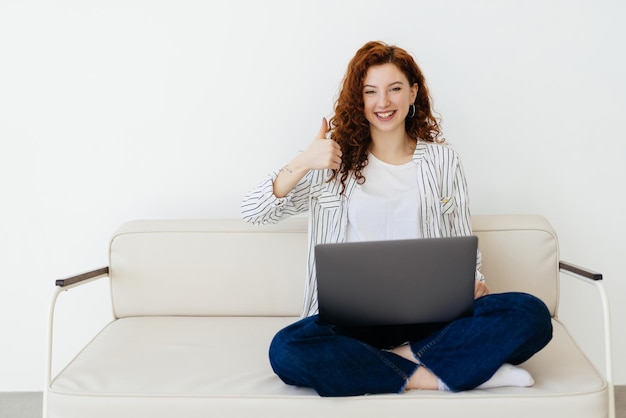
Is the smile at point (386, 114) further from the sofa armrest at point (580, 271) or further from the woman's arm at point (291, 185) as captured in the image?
the sofa armrest at point (580, 271)

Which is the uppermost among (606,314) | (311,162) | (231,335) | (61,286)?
(311,162)

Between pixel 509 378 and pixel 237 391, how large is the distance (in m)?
0.73

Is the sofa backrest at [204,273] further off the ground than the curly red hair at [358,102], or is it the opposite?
the curly red hair at [358,102]

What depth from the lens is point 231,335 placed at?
2.33 m

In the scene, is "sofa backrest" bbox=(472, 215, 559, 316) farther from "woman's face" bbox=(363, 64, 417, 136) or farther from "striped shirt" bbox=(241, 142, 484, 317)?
"woman's face" bbox=(363, 64, 417, 136)

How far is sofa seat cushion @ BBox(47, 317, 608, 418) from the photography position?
1.79 m

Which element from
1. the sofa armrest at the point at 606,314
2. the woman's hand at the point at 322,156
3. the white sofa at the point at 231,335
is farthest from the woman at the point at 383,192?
the sofa armrest at the point at 606,314

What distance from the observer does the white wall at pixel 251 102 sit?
9.17 feet

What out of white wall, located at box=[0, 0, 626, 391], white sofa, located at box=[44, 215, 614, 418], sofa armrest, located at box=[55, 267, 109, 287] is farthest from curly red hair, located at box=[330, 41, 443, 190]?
sofa armrest, located at box=[55, 267, 109, 287]

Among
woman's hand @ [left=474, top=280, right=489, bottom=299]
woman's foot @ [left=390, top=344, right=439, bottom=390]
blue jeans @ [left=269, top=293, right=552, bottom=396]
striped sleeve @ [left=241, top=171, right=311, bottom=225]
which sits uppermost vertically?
striped sleeve @ [left=241, top=171, right=311, bottom=225]

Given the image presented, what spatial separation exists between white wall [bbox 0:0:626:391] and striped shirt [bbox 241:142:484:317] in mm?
513

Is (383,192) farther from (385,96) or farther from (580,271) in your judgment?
(580,271)

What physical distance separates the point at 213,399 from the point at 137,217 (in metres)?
1.26

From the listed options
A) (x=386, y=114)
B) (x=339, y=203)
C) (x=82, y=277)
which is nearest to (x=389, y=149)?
(x=386, y=114)
